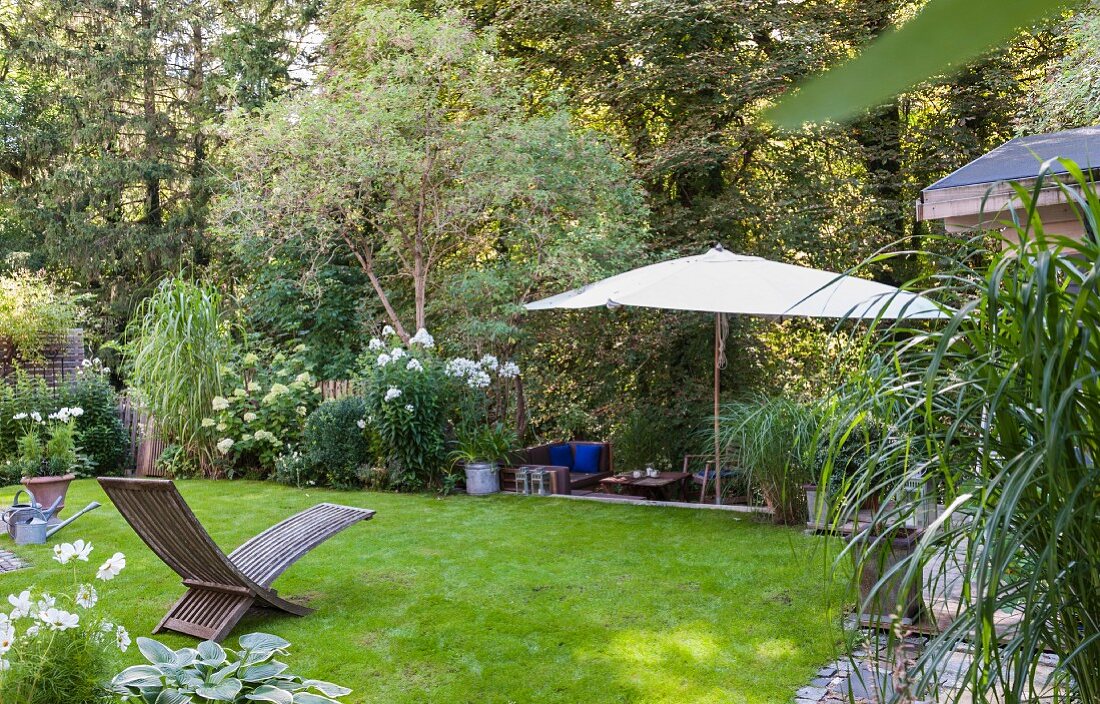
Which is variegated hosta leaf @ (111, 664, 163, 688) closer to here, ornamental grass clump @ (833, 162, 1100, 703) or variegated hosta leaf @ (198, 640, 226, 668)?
variegated hosta leaf @ (198, 640, 226, 668)

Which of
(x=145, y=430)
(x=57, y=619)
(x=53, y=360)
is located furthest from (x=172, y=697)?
(x=53, y=360)

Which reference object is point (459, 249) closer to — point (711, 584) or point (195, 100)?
point (711, 584)

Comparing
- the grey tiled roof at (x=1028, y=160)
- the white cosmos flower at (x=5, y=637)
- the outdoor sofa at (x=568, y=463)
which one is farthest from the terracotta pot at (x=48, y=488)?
the grey tiled roof at (x=1028, y=160)

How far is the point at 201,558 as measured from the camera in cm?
457

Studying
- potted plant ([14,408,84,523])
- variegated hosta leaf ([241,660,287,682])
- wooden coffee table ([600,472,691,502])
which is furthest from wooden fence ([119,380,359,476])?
variegated hosta leaf ([241,660,287,682])

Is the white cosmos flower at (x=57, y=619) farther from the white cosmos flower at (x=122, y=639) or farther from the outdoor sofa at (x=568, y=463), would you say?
the outdoor sofa at (x=568, y=463)

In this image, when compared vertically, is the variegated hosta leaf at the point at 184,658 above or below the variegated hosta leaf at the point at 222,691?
above

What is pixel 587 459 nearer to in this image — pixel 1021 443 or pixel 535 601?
pixel 535 601

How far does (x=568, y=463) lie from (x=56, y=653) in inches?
294

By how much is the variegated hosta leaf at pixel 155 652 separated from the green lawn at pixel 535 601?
77 cm

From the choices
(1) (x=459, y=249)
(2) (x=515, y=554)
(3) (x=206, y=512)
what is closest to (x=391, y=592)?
(2) (x=515, y=554)

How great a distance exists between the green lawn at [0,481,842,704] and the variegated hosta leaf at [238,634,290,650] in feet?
1.45

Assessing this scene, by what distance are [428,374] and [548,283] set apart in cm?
195

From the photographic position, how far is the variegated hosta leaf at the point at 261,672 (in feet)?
11.2
